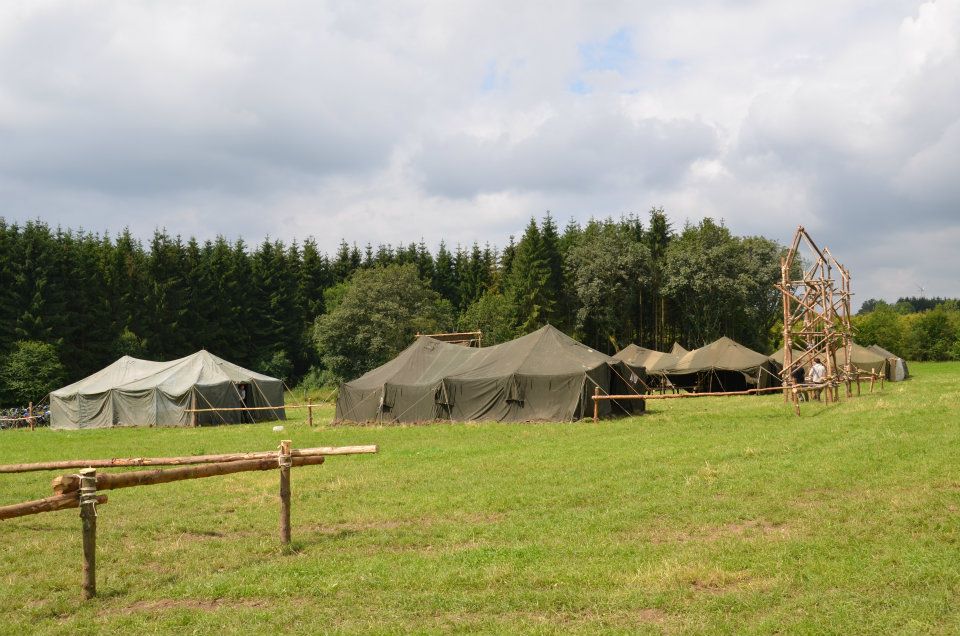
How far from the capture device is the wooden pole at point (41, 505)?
661cm

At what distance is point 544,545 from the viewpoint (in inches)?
311

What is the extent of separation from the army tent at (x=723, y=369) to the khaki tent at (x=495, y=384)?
512 inches

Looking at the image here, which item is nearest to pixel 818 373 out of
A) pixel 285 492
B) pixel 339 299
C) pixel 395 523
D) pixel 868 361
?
pixel 395 523

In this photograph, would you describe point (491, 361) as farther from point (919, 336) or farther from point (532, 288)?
point (919, 336)

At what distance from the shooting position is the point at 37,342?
145 ft

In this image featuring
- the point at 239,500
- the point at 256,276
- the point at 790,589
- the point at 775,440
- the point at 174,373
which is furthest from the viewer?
the point at 256,276

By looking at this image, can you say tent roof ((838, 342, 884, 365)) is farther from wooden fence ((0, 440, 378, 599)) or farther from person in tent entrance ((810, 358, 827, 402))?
wooden fence ((0, 440, 378, 599))

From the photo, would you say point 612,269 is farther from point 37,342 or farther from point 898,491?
point 898,491

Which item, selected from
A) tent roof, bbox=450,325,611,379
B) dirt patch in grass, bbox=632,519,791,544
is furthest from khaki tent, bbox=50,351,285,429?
dirt patch in grass, bbox=632,519,791,544

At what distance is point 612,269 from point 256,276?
29.8m

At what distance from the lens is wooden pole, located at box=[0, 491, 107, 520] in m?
6.61

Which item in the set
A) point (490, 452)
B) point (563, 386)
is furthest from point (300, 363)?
point (490, 452)

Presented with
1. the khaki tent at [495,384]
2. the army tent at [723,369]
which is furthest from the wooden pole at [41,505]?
the army tent at [723,369]

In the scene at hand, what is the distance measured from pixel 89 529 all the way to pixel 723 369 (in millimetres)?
35432
